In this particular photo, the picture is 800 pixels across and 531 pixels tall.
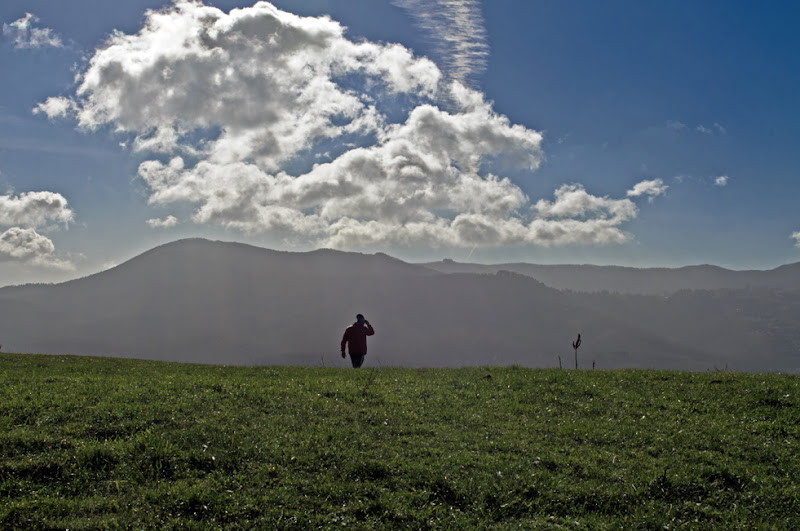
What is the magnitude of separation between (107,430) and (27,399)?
3.82 metres

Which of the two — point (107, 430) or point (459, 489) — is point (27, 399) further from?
point (459, 489)

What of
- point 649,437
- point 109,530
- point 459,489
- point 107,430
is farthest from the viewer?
point 649,437

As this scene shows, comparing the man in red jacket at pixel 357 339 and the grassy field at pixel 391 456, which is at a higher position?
the man in red jacket at pixel 357 339

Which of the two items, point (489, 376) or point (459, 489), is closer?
point (459, 489)

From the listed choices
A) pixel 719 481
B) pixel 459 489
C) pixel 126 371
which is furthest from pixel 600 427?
pixel 126 371

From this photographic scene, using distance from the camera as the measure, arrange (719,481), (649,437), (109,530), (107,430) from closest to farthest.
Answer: (109,530) → (719,481) → (107,430) → (649,437)

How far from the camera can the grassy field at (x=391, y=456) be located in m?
10.3

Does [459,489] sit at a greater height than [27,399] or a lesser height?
lesser

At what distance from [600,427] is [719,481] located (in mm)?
3493

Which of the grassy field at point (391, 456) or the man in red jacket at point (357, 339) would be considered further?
the man in red jacket at point (357, 339)

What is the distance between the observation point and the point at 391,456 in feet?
41.1

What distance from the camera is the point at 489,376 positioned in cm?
2123

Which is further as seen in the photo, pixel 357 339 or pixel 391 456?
pixel 357 339

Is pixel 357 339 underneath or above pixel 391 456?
above
